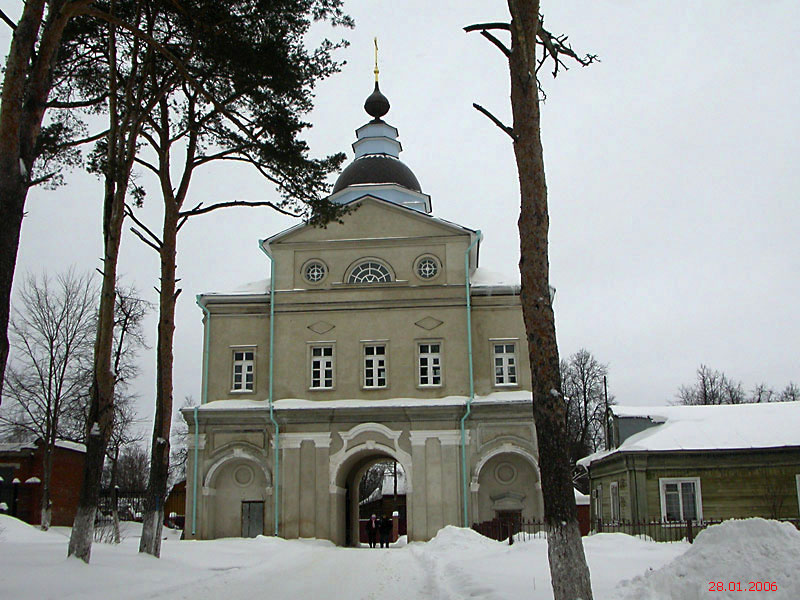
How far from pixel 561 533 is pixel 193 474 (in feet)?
72.6

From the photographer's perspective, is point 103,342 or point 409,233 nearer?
point 103,342

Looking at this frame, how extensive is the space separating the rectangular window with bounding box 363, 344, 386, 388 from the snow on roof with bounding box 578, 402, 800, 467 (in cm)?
789

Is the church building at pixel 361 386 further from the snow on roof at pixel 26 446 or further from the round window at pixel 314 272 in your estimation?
the snow on roof at pixel 26 446

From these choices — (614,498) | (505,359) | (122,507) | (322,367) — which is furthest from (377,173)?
→ (122,507)

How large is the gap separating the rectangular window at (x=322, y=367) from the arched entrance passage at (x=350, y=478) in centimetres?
267

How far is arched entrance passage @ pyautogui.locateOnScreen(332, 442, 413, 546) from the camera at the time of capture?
27875 millimetres

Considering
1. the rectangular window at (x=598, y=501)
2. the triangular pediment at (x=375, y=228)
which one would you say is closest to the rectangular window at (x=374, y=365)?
the triangular pediment at (x=375, y=228)

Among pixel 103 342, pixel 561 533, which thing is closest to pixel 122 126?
pixel 103 342

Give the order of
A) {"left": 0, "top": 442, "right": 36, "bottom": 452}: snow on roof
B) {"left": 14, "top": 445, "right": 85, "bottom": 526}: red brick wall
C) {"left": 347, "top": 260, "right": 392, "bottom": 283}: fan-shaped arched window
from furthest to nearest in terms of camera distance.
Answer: {"left": 0, "top": 442, "right": 36, "bottom": 452}: snow on roof < {"left": 14, "top": 445, "right": 85, "bottom": 526}: red brick wall < {"left": 347, "top": 260, "right": 392, "bottom": 283}: fan-shaped arched window

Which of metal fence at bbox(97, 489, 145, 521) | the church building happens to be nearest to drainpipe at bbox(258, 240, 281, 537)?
the church building

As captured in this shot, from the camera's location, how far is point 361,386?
2900cm

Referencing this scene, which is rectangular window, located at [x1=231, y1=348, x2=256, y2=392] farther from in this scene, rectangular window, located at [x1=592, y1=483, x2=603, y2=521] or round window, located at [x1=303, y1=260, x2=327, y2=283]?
rectangular window, located at [x1=592, y1=483, x2=603, y2=521]

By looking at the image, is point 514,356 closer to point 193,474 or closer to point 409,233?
point 409,233

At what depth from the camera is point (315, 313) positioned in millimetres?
29688
